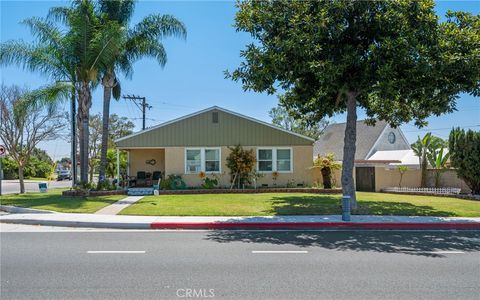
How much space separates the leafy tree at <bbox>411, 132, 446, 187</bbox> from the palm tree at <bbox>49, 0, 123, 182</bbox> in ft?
58.6

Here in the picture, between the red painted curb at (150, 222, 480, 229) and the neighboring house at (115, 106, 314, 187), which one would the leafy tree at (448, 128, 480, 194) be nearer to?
the neighboring house at (115, 106, 314, 187)

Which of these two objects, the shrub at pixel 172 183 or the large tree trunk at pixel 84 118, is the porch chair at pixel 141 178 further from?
the large tree trunk at pixel 84 118

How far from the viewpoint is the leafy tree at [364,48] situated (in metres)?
12.2

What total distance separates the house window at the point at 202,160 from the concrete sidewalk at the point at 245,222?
36.4 feet

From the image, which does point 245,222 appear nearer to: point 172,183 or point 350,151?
point 350,151

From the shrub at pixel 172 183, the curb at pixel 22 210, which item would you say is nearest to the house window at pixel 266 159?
the shrub at pixel 172 183

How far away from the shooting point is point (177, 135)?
24.2 m

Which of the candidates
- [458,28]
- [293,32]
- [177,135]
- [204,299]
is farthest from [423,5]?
[177,135]

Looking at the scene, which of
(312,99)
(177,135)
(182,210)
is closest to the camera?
(182,210)

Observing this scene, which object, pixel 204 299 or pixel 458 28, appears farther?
pixel 458 28

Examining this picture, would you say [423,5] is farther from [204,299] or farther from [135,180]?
[135,180]

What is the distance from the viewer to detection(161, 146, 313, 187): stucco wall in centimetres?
2406

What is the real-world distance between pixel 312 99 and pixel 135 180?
41.3ft

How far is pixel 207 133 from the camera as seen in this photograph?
24.2m
